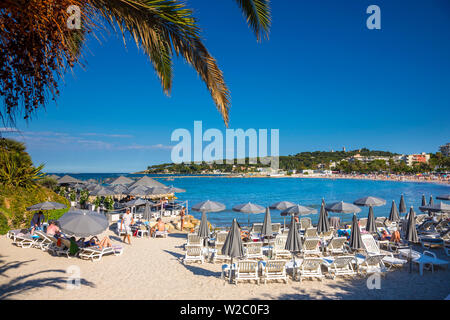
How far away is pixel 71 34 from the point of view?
263 centimetres

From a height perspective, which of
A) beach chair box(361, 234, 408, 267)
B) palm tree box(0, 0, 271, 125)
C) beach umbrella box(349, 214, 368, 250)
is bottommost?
beach chair box(361, 234, 408, 267)

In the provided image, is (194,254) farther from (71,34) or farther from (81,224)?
(71,34)

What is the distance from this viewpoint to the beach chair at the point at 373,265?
7191 mm

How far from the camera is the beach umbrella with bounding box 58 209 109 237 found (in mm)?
7664

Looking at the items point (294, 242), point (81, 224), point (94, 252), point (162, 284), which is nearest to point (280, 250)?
point (294, 242)

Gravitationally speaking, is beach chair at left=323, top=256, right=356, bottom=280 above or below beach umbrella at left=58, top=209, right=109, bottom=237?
below

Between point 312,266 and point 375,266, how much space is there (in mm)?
1976

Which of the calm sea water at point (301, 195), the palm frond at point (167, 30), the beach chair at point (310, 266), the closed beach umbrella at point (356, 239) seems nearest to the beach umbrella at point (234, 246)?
the beach chair at point (310, 266)

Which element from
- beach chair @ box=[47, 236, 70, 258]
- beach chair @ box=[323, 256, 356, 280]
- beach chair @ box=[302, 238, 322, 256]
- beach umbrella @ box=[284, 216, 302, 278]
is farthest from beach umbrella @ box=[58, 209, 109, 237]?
beach chair @ box=[323, 256, 356, 280]

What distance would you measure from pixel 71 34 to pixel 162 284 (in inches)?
222

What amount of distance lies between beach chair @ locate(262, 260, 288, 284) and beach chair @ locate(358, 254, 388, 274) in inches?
90.4

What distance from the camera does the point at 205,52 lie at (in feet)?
10.6

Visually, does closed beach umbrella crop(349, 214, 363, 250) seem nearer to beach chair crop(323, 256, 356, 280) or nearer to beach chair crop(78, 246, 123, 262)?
beach chair crop(323, 256, 356, 280)

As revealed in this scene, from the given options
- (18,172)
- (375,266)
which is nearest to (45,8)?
(375,266)
